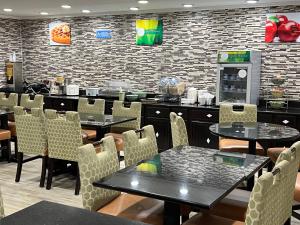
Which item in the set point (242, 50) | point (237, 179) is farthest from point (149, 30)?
point (237, 179)

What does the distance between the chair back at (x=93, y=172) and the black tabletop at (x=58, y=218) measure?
711 mm

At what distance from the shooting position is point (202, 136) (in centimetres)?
615

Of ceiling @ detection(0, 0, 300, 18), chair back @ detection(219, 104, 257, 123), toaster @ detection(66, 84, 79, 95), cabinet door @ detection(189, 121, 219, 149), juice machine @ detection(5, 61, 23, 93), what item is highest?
ceiling @ detection(0, 0, 300, 18)

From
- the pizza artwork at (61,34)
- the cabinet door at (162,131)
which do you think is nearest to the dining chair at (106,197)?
the cabinet door at (162,131)

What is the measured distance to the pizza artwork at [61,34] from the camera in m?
8.02

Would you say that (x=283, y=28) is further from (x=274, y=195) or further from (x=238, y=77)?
(x=274, y=195)

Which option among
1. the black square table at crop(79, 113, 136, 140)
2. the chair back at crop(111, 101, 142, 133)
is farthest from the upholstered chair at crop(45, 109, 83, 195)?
the chair back at crop(111, 101, 142, 133)

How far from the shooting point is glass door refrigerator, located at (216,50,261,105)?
5.89 meters

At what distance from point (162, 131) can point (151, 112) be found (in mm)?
376

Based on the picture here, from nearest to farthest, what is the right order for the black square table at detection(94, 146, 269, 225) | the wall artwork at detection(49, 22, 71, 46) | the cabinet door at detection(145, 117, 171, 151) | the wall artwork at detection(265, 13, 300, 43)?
the black square table at detection(94, 146, 269, 225) < the wall artwork at detection(265, 13, 300, 43) < the cabinet door at detection(145, 117, 171, 151) < the wall artwork at detection(49, 22, 71, 46)

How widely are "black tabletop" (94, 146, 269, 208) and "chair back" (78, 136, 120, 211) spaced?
6.7 inches

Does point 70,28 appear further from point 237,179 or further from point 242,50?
point 237,179

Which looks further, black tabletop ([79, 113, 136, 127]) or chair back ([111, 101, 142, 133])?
chair back ([111, 101, 142, 133])

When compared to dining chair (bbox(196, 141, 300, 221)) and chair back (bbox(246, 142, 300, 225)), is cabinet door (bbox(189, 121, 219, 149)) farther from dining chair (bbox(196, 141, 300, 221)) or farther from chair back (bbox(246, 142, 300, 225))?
chair back (bbox(246, 142, 300, 225))
